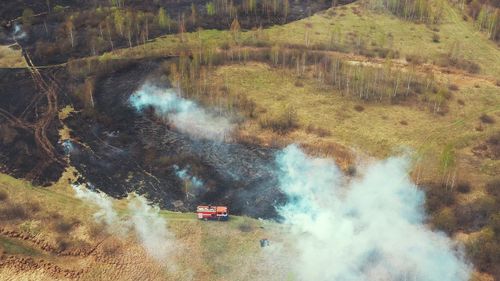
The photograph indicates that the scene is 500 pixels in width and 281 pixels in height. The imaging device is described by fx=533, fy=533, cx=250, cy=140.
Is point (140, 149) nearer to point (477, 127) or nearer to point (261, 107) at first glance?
point (261, 107)

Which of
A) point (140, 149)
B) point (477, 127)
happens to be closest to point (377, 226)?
point (477, 127)

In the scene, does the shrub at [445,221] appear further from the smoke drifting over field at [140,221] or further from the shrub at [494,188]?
the smoke drifting over field at [140,221]

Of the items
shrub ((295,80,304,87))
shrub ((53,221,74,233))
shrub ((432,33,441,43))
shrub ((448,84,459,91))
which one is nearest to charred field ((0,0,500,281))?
shrub ((53,221,74,233))

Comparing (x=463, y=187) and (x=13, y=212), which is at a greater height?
(x=463, y=187)

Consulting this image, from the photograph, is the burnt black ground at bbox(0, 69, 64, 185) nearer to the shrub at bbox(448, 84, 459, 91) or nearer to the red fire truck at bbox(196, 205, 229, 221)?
the red fire truck at bbox(196, 205, 229, 221)

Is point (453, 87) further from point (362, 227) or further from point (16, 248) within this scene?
point (16, 248)

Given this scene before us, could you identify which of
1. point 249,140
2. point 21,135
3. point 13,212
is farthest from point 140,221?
point 21,135

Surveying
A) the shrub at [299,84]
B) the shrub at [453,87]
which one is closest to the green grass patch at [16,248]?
the shrub at [299,84]

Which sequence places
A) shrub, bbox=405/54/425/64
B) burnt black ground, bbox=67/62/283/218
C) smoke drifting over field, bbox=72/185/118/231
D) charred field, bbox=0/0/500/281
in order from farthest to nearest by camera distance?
shrub, bbox=405/54/425/64, burnt black ground, bbox=67/62/283/218, smoke drifting over field, bbox=72/185/118/231, charred field, bbox=0/0/500/281
